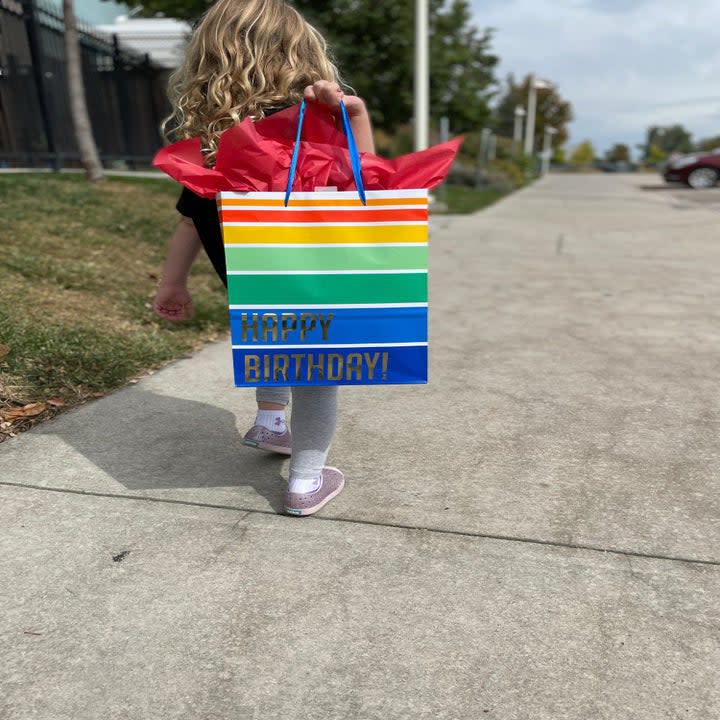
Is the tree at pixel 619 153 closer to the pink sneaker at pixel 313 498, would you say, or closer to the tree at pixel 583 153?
Answer: the tree at pixel 583 153

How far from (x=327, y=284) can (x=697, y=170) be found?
873 inches

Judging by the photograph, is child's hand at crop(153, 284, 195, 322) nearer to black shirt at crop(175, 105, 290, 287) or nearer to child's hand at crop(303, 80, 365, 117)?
black shirt at crop(175, 105, 290, 287)

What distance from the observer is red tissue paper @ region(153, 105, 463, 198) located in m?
1.88

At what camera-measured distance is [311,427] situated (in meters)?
2.16

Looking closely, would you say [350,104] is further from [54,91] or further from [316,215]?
[54,91]

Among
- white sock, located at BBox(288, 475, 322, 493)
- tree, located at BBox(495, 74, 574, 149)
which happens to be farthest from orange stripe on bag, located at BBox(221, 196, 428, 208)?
tree, located at BBox(495, 74, 574, 149)

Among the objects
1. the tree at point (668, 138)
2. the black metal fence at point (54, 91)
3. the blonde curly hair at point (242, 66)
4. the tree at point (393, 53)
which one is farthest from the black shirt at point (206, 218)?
the tree at point (668, 138)

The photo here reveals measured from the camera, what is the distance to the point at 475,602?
1745 millimetres

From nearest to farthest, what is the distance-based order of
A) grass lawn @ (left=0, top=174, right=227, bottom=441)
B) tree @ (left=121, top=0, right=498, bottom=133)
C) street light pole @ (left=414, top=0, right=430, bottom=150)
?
grass lawn @ (left=0, top=174, right=227, bottom=441), street light pole @ (left=414, top=0, right=430, bottom=150), tree @ (left=121, top=0, right=498, bottom=133)

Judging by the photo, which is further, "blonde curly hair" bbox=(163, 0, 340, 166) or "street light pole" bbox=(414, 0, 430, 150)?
"street light pole" bbox=(414, 0, 430, 150)

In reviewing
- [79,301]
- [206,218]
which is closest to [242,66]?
[206,218]

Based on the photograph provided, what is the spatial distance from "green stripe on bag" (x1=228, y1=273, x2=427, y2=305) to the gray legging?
0.34 meters

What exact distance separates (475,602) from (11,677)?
104cm

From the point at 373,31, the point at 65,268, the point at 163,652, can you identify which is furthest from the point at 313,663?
the point at 373,31
